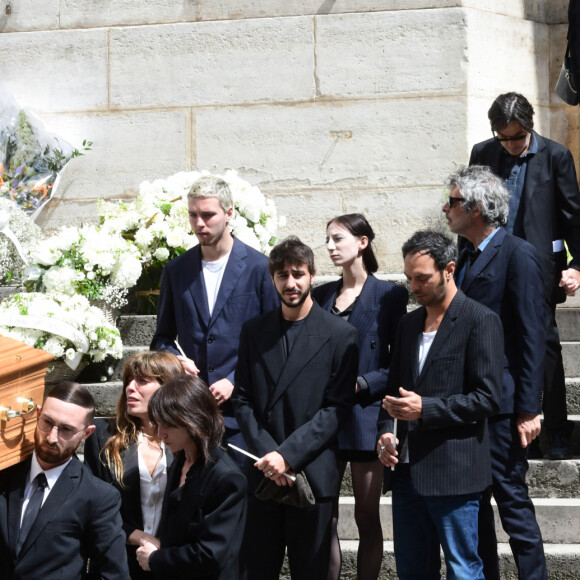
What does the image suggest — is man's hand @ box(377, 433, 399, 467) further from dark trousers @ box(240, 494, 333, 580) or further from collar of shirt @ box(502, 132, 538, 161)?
collar of shirt @ box(502, 132, 538, 161)

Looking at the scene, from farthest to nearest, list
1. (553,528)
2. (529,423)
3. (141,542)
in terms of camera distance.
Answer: (553,528), (529,423), (141,542)

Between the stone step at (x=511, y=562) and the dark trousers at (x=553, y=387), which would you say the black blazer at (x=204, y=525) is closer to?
the stone step at (x=511, y=562)

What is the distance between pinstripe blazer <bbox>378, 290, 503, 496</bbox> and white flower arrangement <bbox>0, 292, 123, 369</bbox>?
6.76ft

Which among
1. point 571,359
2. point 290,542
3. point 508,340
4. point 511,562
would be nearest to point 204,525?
point 290,542

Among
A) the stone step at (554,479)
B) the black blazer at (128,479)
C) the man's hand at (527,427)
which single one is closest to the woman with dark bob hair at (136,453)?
the black blazer at (128,479)

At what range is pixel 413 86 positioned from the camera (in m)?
7.96

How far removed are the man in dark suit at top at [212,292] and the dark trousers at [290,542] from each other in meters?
0.58

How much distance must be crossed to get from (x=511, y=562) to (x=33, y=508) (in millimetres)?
2364

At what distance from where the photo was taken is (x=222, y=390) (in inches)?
197

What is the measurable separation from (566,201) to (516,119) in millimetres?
543

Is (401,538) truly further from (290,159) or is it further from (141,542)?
(290,159)

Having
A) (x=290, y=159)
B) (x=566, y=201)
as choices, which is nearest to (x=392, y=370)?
(x=566, y=201)

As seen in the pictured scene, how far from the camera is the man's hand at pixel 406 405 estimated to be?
14.4 ft

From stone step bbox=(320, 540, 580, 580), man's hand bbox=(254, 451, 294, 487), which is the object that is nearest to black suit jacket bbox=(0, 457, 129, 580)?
man's hand bbox=(254, 451, 294, 487)
